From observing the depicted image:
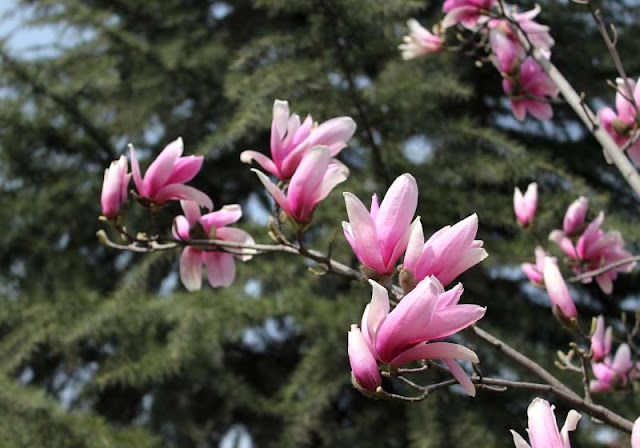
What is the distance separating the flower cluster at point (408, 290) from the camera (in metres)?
0.35

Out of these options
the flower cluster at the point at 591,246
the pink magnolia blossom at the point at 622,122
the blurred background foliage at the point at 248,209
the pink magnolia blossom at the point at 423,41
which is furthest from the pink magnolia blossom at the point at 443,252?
the blurred background foliage at the point at 248,209

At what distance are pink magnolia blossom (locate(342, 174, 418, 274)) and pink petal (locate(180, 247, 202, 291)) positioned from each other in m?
0.25

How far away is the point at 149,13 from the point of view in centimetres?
230

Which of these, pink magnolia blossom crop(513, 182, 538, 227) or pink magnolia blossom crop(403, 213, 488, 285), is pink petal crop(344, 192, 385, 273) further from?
pink magnolia blossom crop(513, 182, 538, 227)

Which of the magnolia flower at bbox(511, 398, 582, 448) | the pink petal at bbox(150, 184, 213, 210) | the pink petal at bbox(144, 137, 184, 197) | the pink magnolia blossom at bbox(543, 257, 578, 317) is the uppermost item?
the pink petal at bbox(144, 137, 184, 197)

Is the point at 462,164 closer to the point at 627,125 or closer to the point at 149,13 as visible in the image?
the point at 627,125

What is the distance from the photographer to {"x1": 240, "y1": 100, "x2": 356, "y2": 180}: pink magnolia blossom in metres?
0.57

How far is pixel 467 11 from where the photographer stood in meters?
0.79

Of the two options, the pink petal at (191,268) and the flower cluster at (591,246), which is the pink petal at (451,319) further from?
the flower cluster at (591,246)

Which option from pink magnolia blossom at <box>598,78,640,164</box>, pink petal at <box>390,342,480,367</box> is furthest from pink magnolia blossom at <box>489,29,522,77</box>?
pink petal at <box>390,342,480,367</box>

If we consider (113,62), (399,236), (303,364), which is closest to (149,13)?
(113,62)

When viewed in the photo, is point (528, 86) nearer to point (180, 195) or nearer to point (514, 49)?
point (514, 49)

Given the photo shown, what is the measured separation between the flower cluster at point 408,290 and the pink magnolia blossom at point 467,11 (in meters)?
0.44

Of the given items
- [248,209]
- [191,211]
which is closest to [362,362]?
[191,211]
